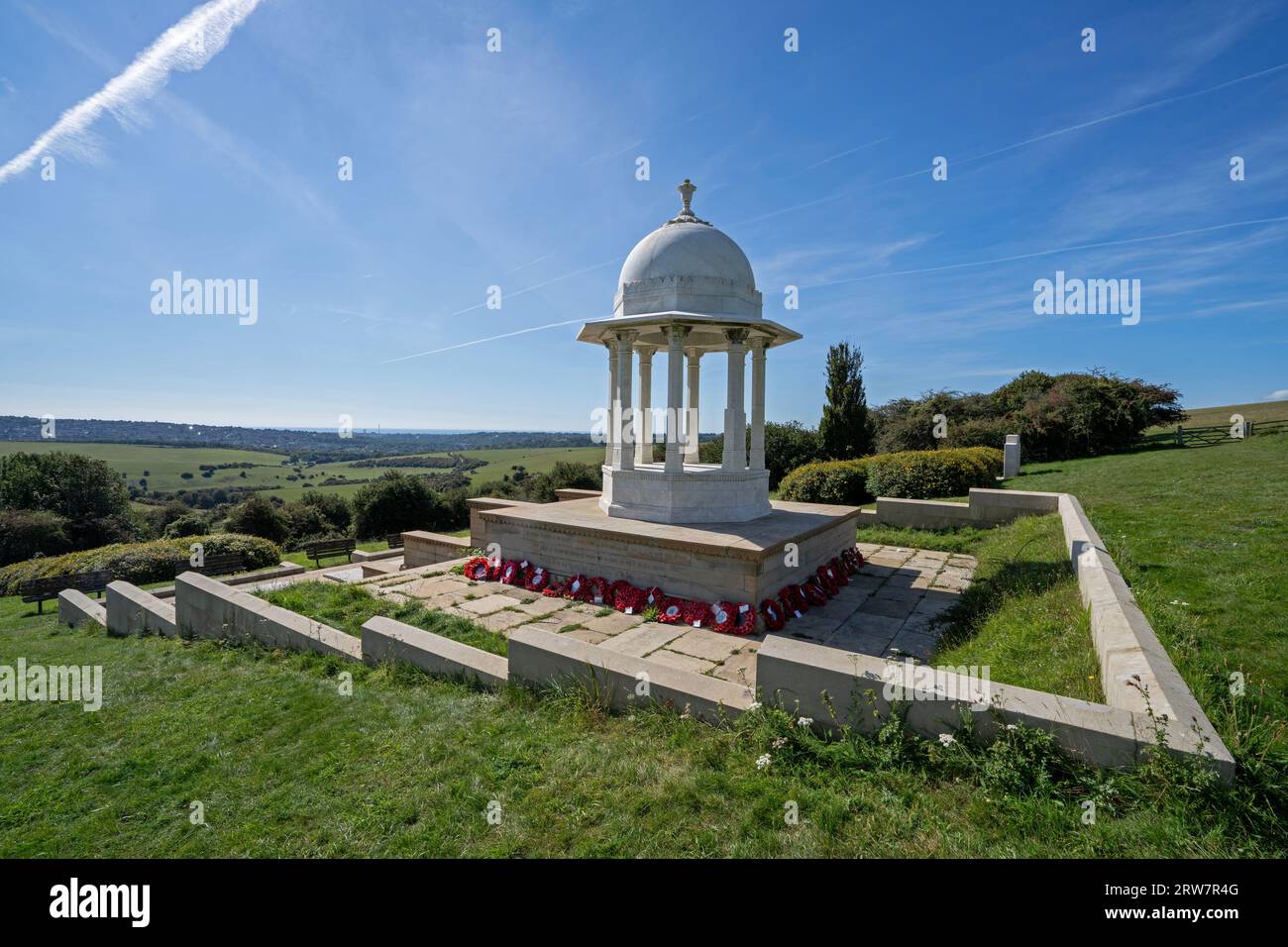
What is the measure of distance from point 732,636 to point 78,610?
47.4 ft

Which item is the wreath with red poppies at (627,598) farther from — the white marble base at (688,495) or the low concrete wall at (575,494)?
the low concrete wall at (575,494)

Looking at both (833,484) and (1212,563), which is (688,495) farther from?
(833,484)

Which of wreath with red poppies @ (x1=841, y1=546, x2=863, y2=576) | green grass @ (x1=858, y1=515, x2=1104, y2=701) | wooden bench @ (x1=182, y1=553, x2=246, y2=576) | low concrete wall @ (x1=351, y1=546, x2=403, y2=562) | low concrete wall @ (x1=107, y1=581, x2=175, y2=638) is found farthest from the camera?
wooden bench @ (x1=182, y1=553, x2=246, y2=576)

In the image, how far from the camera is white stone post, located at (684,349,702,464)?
12.7 meters

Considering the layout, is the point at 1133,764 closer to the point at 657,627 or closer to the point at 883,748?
the point at 883,748

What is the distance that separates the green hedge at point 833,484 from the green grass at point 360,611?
38.0 feet

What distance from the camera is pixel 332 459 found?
104m

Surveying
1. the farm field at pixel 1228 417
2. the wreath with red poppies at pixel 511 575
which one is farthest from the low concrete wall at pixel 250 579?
the farm field at pixel 1228 417

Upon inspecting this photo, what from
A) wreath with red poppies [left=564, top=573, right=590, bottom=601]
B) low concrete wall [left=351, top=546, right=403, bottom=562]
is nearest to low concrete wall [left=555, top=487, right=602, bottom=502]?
low concrete wall [left=351, top=546, right=403, bottom=562]

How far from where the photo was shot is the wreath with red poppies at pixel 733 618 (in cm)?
723

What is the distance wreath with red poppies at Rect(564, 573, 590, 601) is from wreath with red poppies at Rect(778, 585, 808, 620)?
10.1 ft

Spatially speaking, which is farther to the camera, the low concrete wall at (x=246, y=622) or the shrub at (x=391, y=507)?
the shrub at (x=391, y=507)

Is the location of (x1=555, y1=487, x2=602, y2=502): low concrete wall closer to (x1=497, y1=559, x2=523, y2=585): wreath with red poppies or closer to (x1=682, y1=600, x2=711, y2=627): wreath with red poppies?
(x1=497, y1=559, x2=523, y2=585): wreath with red poppies

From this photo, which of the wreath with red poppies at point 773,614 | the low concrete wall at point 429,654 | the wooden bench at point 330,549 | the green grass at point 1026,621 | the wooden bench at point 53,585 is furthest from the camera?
the wooden bench at point 330,549
